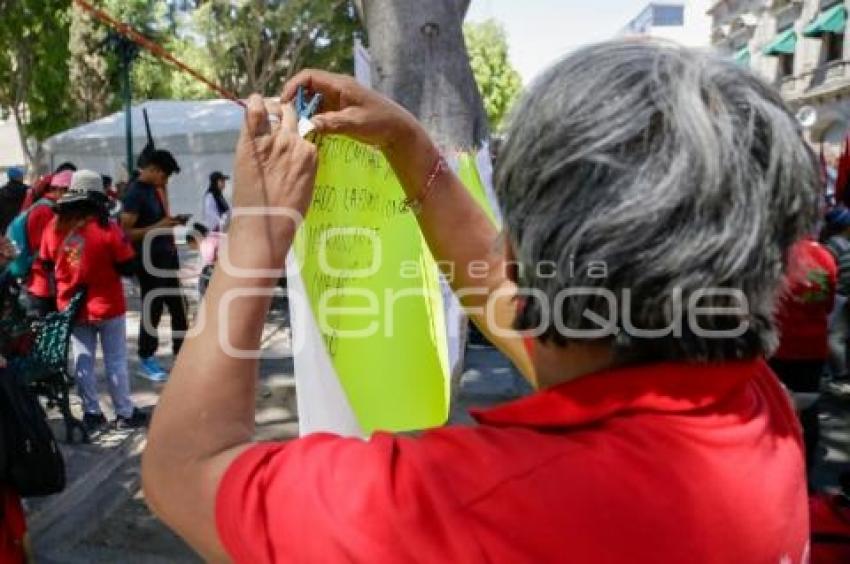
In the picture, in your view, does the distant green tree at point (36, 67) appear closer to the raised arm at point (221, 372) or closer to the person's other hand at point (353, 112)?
the person's other hand at point (353, 112)

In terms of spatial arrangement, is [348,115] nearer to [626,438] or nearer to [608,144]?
[608,144]

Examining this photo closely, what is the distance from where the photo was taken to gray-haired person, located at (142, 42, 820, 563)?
73 cm

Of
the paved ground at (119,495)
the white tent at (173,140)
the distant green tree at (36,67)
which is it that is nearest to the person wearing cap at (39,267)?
the paved ground at (119,495)

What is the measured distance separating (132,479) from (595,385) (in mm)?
3785

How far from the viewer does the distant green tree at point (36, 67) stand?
524 inches

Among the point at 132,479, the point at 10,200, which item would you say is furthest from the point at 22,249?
the point at 10,200

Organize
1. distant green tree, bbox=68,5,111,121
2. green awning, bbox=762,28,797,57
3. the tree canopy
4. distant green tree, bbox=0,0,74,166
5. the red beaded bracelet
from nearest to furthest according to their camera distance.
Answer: the red beaded bracelet → distant green tree, bbox=0,0,74,166 → the tree canopy → distant green tree, bbox=68,5,111,121 → green awning, bbox=762,28,797,57

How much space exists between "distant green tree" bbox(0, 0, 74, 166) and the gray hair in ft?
46.4

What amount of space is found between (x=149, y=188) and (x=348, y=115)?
464 cm

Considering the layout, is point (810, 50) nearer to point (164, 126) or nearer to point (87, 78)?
point (164, 126)

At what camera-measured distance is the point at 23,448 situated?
205cm

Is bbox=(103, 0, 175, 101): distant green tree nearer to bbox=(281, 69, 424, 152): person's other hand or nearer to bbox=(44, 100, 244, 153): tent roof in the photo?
bbox=(44, 100, 244, 153): tent roof

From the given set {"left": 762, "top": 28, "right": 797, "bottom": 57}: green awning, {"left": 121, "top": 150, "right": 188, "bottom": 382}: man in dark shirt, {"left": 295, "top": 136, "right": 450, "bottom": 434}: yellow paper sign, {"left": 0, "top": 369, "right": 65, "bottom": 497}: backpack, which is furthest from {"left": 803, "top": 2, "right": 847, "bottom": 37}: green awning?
{"left": 0, "top": 369, "right": 65, "bottom": 497}: backpack

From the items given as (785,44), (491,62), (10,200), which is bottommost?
(10,200)
